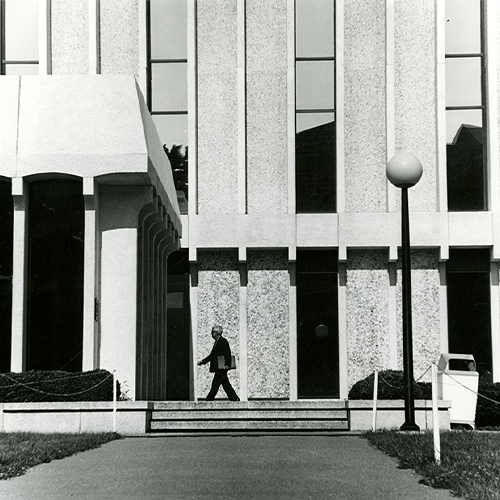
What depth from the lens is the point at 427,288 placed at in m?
23.6

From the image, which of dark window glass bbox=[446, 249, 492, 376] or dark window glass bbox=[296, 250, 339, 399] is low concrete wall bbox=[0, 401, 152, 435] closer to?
dark window glass bbox=[296, 250, 339, 399]

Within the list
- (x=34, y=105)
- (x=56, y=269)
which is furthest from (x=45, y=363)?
(x=34, y=105)

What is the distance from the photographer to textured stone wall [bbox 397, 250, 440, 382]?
23.4m

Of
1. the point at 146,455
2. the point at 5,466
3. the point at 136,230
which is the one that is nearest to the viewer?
the point at 5,466

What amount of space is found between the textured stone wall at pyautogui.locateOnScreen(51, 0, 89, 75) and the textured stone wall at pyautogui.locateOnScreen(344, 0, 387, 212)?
6.48 metres

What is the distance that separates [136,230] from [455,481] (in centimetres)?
937

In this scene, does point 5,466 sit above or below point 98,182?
below

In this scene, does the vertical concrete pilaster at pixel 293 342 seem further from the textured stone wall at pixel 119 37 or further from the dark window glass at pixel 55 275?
the dark window glass at pixel 55 275

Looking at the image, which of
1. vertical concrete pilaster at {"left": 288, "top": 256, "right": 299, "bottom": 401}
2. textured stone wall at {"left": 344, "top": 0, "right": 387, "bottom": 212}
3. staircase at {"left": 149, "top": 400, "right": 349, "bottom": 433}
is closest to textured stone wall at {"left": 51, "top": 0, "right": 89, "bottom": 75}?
textured stone wall at {"left": 344, "top": 0, "right": 387, "bottom": 212}

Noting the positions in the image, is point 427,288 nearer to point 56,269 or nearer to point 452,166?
point 452,166

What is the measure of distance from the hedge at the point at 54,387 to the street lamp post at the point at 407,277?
4.61 metres

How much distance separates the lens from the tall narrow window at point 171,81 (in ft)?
79.4

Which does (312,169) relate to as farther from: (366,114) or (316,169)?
(366,114)

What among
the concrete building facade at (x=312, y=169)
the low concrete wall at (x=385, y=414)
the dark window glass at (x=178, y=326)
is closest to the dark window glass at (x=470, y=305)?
the concrete building facade at (x=312, y=169)
